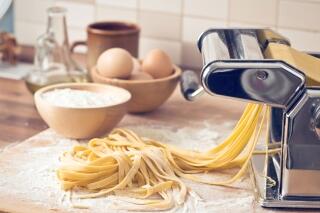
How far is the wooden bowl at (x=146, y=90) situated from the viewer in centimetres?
148

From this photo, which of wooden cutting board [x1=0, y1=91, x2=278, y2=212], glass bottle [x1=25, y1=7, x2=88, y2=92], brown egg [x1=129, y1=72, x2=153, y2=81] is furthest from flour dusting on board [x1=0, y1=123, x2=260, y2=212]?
glass bottle [x1=25, y1=7, x2=88, y2=92]

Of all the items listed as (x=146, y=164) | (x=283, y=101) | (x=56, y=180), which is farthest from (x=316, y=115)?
(x=56, y=180)

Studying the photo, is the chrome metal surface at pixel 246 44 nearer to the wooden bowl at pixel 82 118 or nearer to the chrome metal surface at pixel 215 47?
the chrome metal surface at pixel 215 47

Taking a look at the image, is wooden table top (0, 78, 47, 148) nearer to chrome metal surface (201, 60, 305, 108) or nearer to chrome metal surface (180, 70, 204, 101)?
chrome metal surface (180, 70, 204, 101)

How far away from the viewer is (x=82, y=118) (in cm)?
135

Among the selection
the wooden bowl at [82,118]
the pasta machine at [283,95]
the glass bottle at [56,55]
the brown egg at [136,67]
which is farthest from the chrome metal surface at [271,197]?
the glass bottle at [56,55]

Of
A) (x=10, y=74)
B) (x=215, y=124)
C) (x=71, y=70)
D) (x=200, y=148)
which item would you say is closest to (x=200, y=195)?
(x=200, y=148)

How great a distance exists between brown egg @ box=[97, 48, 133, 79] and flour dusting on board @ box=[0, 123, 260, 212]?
12 cm

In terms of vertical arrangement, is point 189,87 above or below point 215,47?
below

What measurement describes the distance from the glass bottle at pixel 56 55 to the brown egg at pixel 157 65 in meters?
0.17

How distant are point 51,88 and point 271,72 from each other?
1.58 feet

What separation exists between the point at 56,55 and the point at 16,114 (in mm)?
188

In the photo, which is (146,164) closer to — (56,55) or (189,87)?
(189,87)

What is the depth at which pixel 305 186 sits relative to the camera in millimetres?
1154
